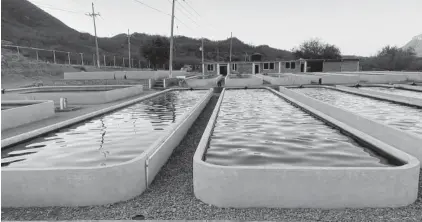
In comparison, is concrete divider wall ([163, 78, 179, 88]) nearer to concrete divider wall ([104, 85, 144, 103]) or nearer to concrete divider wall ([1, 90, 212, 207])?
concrete divider wall ([104, 85, 144, 103])

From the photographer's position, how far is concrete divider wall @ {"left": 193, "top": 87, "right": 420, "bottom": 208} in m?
4.68

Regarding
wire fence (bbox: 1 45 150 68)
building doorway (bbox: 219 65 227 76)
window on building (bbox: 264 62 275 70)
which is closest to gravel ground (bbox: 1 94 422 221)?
wire fence (bbox: 1 45 150 68)

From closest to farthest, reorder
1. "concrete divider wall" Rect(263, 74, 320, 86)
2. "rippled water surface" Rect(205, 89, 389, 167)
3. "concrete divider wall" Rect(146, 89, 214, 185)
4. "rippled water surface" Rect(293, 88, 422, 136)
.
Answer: "concrete divider wall" Rect(146, 89, 214, 185) < "rippled water surface" Rect(205, 89, 389, 167) < "rippled water surface" Rect(293, 88, 422, 136) < "concrete divider wall" Rect(263, 74, 320, 86)

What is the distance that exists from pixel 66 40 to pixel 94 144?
97.6 m

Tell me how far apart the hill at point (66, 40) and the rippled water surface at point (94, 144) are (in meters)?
76.6

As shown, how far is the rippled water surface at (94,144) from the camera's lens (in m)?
6.66

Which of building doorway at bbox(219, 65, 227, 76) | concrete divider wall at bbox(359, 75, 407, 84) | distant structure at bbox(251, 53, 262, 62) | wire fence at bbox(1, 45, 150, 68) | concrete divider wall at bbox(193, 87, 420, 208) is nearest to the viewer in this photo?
concrete divider wall at bbox(193, 87, 420, 208)

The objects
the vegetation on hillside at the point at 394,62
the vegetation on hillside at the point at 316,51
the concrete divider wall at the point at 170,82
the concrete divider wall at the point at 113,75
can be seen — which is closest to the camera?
the concrete divider wall at the point at 170,82

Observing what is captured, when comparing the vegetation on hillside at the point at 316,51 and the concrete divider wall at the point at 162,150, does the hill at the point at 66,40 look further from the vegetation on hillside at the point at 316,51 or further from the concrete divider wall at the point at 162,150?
the concrete divider wall at the point at 162,150

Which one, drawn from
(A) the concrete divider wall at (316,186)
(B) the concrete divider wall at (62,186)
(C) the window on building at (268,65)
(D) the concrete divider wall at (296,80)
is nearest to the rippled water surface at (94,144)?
(B) the concrete divider wall at (62,186)

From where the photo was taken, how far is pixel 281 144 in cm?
752

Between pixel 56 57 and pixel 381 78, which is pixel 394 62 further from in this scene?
pixel 56 57

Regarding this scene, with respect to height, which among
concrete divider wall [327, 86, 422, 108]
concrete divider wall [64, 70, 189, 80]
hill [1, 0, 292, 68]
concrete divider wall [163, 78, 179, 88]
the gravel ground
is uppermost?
hill [1, 0, 292, 68]

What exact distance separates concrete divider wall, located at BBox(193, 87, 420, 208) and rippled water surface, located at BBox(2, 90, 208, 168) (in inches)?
115
